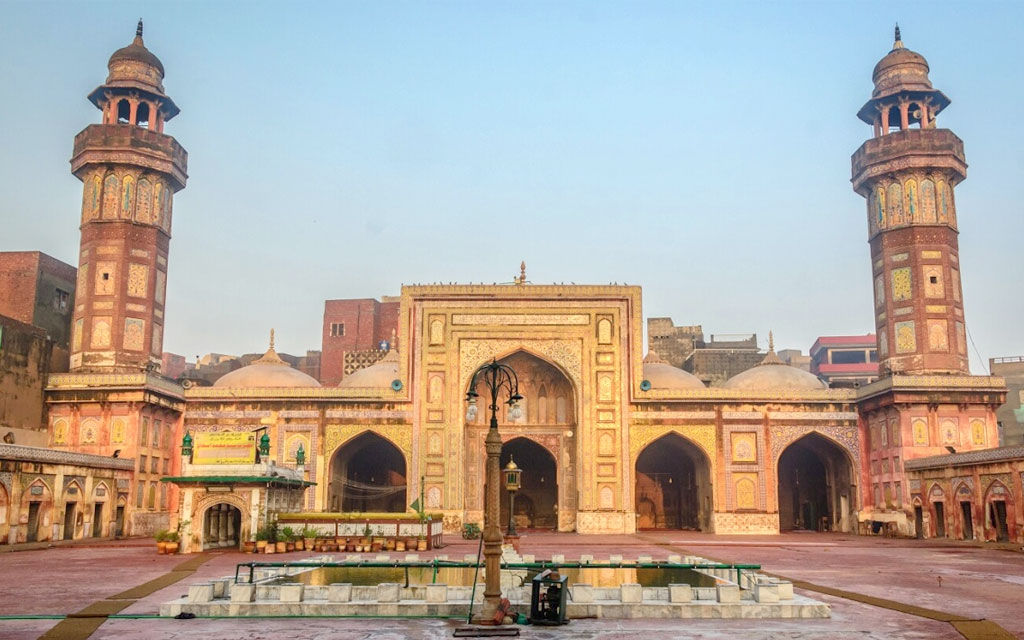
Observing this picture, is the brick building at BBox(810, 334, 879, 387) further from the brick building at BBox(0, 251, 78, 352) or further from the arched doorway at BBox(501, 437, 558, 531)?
the brick building at BBox(0, 251, 78, 352)

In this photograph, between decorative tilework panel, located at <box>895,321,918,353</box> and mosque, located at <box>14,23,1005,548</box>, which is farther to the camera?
decorative tilework panel, located at <box>895,321,918,353</box>

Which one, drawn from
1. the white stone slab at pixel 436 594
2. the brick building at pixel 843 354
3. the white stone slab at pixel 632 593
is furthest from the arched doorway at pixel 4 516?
the brick building at pixel 843 354

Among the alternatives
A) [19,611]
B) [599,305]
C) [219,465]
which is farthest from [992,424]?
Result: [19,611]

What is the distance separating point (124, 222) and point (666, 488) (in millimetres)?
25274

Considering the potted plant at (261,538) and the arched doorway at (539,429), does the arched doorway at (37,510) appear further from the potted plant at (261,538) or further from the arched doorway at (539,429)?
the arched doorway at (539,429)

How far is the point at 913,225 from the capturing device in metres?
35.7

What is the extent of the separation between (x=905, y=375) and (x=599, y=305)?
A: 1164 cm

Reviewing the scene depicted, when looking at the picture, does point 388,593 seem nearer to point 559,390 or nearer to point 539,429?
point 539,429

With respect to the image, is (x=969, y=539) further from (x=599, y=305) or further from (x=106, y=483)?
(x=106, y=483)

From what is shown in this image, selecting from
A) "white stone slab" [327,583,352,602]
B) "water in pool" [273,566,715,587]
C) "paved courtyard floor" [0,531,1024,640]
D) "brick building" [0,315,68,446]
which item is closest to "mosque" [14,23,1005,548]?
"brick building" [0,315,68,446]

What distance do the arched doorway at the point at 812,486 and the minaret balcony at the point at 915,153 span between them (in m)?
10.9

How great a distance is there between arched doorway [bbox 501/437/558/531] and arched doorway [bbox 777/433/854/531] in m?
9.75

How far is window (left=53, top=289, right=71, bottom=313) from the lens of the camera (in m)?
39.8

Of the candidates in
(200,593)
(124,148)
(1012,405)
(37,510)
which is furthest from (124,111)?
(1012,405)
